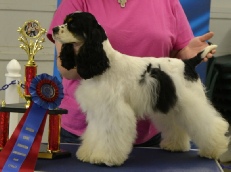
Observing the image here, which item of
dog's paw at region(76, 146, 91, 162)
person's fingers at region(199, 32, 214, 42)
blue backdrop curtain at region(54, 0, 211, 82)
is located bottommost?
dog's paw at region(76, 146, 91, 162)

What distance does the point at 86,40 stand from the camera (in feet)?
4.25

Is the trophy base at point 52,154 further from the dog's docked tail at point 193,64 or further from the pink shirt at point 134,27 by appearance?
the dog's docked tail at point 193,64

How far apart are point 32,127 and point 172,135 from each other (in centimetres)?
61

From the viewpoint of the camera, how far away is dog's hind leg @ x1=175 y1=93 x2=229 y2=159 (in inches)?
59.4

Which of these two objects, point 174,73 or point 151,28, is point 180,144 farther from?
point 151,28

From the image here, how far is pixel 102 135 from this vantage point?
1371mm

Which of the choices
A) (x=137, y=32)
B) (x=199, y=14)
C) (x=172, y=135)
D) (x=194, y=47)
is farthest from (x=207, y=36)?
(x=199, y=14)

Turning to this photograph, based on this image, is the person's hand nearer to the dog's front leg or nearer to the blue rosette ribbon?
the dog's front leg

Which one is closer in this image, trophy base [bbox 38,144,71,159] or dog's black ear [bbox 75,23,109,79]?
dog's black ear [bbox 75,23,109,79]

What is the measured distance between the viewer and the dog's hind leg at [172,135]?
5.43ft

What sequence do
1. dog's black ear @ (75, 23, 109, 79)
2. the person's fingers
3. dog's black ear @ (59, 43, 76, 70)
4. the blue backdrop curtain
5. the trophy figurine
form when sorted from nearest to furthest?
dog's black ear @ (75, 23, 109, 79), dog's black ear @ (59, 43, 76, 70), the trophy figurine, the person's fingers, the blue backdrop curtain

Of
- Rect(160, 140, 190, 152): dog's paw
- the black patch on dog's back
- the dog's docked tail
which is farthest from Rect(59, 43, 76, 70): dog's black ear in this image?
Rect(160, 140, 190, 152): dog's paw

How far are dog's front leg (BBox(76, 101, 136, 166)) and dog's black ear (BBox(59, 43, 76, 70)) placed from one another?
19cm

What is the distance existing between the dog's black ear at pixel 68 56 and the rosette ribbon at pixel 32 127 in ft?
0.25
